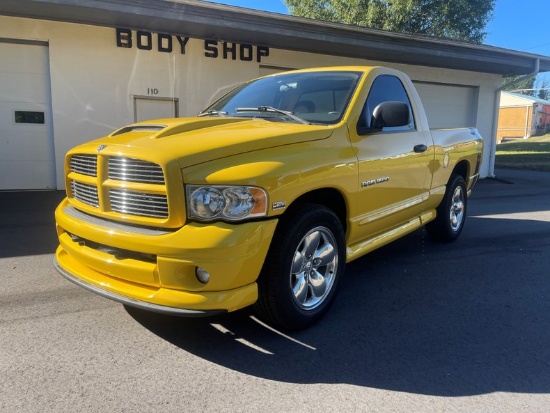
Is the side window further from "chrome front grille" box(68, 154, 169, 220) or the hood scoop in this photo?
"chrome front grille" box(68, 154, 169, 220)

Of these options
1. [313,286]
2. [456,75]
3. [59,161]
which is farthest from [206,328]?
[456,75]

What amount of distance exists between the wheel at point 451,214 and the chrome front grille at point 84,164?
417cm

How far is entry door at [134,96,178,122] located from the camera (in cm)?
1041

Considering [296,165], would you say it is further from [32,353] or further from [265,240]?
[32,353]

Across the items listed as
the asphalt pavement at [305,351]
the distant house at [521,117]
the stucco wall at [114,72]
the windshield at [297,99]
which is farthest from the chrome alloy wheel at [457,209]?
the distant house at [521,117]

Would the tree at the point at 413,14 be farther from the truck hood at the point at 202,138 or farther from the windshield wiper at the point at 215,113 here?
the truck hood at the point at 202,138

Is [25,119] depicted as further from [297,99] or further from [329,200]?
[329,200]

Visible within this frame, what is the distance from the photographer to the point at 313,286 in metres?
3.44

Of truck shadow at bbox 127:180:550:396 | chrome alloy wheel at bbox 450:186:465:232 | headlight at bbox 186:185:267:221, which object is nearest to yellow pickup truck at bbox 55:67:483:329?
headlight at bbox 186:185:267:221

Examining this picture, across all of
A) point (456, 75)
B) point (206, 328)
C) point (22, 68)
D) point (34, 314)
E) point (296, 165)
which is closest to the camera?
point (296, 165)

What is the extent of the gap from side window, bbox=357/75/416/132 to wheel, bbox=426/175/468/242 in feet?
4.73

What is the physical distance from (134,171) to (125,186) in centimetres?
12

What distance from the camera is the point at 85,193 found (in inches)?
131

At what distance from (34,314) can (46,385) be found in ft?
3.78
